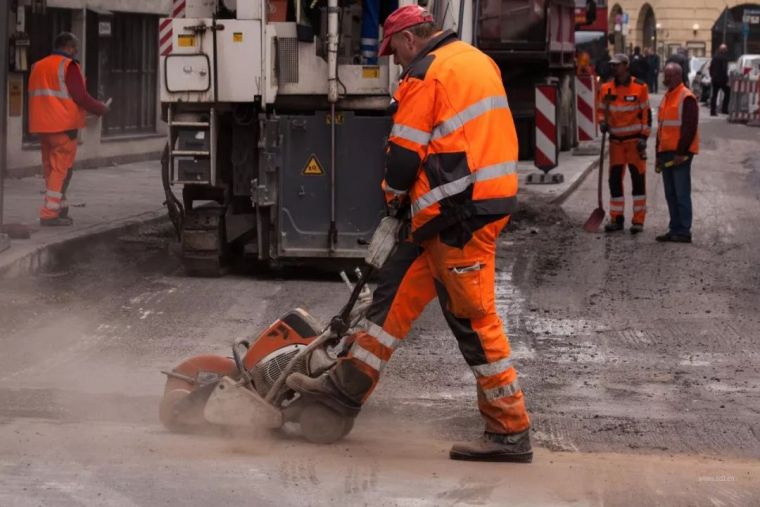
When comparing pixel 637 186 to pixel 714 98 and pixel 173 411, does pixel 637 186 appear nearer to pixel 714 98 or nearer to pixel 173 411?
pixel 173 411

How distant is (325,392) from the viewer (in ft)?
21.2

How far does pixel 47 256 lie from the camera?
11.9 metres

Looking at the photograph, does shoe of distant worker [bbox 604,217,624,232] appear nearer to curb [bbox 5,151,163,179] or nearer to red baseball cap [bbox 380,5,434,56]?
curb [bbox 5,151,163,179]

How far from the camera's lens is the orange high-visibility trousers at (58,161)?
13711 millimetres

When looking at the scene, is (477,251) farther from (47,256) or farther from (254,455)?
(47,256)

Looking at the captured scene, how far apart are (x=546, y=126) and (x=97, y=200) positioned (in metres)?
5.85

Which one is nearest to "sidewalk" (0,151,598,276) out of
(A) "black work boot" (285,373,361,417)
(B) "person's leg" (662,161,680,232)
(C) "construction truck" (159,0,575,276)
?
(C) "construction truck" (159,0,575,276)

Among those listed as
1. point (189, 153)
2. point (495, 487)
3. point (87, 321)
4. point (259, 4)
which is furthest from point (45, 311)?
point (495, 487)

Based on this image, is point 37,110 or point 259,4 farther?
point 37,110

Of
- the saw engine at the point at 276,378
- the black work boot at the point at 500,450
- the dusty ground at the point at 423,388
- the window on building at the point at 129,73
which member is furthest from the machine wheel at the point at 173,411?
the window on building at the point at 129,73

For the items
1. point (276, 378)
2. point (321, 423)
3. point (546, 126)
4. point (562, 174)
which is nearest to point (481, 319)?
point (321, 423)

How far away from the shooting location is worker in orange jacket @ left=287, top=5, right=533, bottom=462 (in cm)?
615

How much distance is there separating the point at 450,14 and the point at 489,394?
20.9 ft

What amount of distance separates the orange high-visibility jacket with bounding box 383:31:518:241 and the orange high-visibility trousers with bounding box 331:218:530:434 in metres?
0.13
